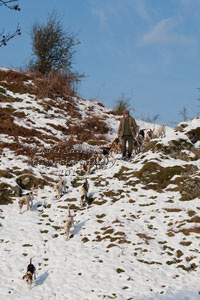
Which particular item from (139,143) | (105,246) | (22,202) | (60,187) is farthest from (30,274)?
(139,143)

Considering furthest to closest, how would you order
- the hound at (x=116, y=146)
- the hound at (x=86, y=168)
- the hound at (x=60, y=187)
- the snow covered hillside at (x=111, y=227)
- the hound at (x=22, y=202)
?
the hound at (x=116, y=146) < the hound at (x=86, y=168) < the hound at (x=60, y=187) < the hound at (x=22, y=202) < the snow covered hillside at (x=111, y=227)

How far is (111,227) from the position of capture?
10.1 meters

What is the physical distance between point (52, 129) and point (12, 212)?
9.88 metres

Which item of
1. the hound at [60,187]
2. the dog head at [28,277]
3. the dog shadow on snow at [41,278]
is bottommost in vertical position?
the dog shadow on snow at [41,278]

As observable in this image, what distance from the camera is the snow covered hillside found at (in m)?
7.46

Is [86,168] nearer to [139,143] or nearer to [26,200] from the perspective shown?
[139,143]

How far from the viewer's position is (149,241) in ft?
30.2

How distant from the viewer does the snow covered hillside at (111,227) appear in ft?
24.5

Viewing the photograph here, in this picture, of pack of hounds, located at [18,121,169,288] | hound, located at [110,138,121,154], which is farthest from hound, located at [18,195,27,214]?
hound, located at [110,138,121,154]

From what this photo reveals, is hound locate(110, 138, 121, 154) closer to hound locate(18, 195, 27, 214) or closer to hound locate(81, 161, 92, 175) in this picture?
hound locate(81, 161, 92, 175)

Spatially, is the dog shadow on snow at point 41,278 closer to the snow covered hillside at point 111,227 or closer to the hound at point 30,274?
the snow covered hillside at point 111,227

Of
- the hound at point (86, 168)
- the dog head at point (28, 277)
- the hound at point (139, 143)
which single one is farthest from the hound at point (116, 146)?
the dog head at point (28, 277)

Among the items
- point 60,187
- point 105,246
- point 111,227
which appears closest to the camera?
Result: point 105,246

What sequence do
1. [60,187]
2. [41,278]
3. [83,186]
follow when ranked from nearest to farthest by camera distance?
[41,278]
[83,186]
[60,187]
